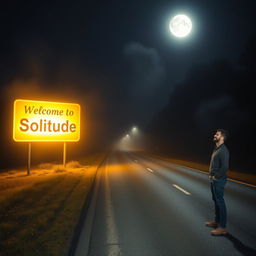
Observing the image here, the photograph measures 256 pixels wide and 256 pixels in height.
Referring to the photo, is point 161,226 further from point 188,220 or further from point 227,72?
point 227,72

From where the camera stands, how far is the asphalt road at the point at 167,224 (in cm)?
412

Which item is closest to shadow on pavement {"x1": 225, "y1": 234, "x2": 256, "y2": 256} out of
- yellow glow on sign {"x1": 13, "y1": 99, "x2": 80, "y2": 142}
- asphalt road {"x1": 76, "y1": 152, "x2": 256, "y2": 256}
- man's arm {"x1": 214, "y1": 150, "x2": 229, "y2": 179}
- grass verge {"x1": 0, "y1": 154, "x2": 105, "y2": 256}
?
asphalt road {"x1": 76, "y1": 152, "x2": 256, "y2": 256}

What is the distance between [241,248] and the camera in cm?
409

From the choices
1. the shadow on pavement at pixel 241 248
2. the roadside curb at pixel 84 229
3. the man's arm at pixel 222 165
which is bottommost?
the roadside curb at pixel 84 229

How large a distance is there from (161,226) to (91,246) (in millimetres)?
1808

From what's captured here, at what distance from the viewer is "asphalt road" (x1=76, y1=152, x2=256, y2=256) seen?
4.12m

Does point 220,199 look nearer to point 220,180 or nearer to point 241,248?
point 220,180

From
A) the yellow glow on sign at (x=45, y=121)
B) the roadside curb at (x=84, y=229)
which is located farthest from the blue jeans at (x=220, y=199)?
the yellow glow on sign at (x=45, y=121)

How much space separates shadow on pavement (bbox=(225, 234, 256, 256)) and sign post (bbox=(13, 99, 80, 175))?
13.2 metres

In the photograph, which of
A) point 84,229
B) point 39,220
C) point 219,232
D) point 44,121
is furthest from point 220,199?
point 44,121

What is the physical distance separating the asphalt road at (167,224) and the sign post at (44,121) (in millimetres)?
8284

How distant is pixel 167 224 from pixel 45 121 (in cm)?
1283

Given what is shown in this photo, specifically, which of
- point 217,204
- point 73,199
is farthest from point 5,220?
point 217,204

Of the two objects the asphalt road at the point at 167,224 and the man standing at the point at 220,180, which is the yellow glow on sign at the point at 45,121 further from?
the man standing at the point at 220,180
